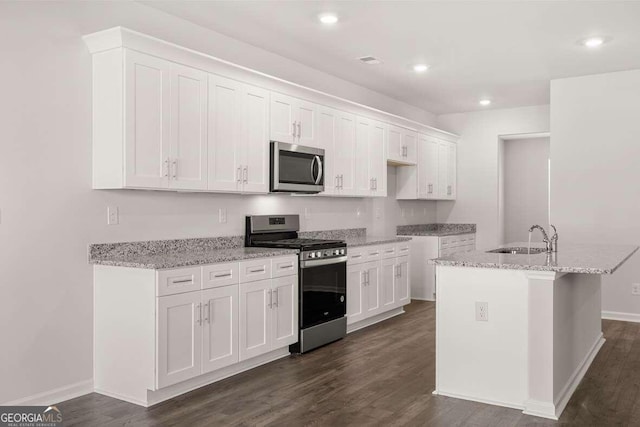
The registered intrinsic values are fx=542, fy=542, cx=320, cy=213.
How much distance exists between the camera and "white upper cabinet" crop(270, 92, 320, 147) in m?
4.74

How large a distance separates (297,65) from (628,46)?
3131mm

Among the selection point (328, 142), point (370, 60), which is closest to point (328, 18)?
point (370, 60)

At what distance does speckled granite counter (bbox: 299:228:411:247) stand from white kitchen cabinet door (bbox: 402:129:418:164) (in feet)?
3.79

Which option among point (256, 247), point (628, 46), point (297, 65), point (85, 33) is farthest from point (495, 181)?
point (85, 33)

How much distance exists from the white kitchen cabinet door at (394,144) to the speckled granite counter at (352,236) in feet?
3.18

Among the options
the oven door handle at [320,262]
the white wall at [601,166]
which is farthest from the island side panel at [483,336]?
the white wall at [601,166]

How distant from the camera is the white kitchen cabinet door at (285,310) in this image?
429 cm

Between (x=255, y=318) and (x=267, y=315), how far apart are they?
14 centimetres

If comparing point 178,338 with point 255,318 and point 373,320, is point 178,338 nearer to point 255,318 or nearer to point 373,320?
point 255,318

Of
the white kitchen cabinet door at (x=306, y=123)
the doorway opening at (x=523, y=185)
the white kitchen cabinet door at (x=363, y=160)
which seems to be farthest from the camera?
the doorway opening at (x=523, y=185)

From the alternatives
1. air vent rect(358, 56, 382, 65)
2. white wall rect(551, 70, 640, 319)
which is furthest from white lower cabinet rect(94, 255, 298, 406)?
white wall rect(551, 70, 640, 319)

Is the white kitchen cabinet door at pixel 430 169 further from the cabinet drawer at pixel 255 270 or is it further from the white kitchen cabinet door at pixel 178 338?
the white kitchen cabinet door at pixel 178 338

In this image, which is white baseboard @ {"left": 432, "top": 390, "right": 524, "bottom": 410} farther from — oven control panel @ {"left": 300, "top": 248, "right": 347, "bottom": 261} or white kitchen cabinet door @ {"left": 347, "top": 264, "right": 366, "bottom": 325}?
white kitchen cabinet door @ {"left": 347, "top": 264, "right": 366, "bottom": 325}

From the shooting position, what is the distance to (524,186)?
920 centimetres
